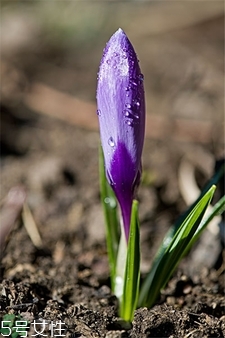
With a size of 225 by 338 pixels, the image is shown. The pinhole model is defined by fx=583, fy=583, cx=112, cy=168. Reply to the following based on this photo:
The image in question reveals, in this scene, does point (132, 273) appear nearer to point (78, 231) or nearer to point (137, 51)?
point (78, 231)

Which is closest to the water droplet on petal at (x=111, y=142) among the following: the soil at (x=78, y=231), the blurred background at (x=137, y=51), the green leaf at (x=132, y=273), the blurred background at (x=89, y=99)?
the green leaf at (x=132, y=273)

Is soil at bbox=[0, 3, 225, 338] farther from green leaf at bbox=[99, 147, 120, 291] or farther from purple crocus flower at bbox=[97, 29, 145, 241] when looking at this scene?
purple crocus flower at bbox=[97, 29, 145, 241]

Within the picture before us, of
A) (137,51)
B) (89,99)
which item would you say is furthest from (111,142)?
(137,51)

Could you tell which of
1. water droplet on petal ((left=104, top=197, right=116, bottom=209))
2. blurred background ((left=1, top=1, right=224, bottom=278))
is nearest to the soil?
blurred background ((left=1, top=1, right=224, bottom=278))

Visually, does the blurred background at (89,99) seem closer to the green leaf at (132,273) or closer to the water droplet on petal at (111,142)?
the green leaf at (132,273)

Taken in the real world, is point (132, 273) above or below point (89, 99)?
below

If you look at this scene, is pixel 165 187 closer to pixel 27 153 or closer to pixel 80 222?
pixel 80 222

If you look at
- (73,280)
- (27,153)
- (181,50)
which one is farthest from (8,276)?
(181,50)
